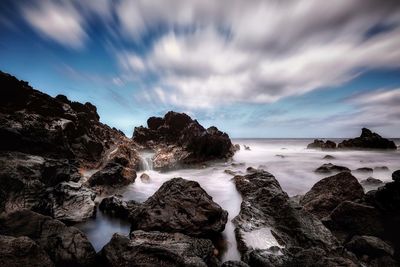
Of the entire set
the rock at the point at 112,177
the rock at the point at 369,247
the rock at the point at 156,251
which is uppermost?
the rock at the point at 112,177

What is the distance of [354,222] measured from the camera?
714cm

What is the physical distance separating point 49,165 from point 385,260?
10.9m

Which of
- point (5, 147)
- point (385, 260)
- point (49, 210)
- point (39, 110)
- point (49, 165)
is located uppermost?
point (39, 110)

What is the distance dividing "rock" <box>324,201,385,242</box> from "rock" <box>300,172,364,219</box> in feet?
2.97

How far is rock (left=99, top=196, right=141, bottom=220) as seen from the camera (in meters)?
8.67

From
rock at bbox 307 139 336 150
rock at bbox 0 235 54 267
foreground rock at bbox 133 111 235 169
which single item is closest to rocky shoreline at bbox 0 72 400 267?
rock at bbox 0 235 54 267

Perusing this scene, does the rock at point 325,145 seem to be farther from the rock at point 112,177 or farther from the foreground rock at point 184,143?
the rock at point 112,177

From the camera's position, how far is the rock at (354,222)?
22.5 ft

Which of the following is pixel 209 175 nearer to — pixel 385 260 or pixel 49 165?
pixel 49 165

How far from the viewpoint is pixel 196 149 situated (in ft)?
79.7

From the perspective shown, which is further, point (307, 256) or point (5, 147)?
point (5, 147)

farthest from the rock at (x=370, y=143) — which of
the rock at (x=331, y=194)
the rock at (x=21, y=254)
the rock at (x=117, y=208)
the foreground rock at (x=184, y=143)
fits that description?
the rock at (x=21, y=254)

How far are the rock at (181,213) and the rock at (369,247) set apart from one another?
338cm

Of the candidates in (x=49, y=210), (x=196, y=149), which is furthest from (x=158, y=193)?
(x=196, y=149)
